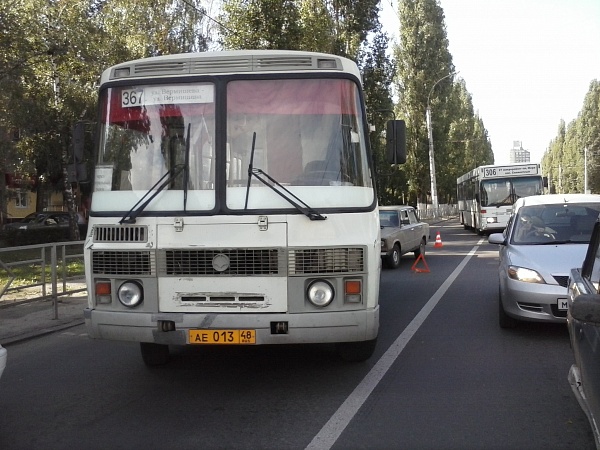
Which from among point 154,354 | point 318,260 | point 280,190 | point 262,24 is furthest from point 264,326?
point 262,24

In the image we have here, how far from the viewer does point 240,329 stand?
5.46 m

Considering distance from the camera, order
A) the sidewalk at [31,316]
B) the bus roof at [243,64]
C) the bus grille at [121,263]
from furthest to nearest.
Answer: the sidewalk at [31,316], the bus roof at [243,64], the bus grille at [121,263]

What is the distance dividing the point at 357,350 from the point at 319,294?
52.2 inches

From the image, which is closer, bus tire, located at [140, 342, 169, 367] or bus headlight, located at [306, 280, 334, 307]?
bus headlight, located at [306, 280, 334, 307]

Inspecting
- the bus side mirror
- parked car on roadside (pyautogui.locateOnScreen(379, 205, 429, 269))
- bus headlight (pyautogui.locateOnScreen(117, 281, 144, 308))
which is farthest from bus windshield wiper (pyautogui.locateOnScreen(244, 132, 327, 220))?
parked car on roadside (pyautogui.locateOnScreen(379, 205, 429, 269))

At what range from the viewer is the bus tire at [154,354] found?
268 inches

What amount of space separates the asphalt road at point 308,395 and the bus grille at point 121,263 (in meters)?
1.09

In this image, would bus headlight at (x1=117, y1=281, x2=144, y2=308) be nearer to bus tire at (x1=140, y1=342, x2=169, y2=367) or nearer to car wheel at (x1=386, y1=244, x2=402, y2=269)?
bus tire at (x1=140, y1=342, x2=169, y2=367)

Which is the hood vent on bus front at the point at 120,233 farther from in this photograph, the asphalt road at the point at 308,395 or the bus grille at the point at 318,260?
the asphalt road at the point at 308,395

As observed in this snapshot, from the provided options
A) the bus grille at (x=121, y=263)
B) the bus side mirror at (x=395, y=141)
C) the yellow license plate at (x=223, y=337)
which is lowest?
the yellow license plate at (x=223, y=337)

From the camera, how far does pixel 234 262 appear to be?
5.52 meters

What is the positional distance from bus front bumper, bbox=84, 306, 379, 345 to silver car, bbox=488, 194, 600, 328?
2865mm

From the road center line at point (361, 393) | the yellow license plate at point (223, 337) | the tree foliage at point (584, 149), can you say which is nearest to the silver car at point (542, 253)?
the road center line at point (361, 393)

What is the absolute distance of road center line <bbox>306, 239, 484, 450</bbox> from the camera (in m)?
4.64
